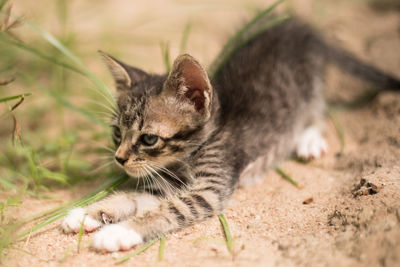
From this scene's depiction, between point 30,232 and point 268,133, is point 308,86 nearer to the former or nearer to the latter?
point 268,133

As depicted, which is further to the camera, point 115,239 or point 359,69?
point 359,69

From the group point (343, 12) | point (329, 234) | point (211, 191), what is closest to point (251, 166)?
point (211, 191)

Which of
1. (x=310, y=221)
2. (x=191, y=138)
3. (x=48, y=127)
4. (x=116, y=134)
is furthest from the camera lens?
(x=48, y=127)

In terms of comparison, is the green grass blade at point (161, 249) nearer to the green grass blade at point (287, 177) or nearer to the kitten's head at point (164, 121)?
the kitten's head at point (164, 121)

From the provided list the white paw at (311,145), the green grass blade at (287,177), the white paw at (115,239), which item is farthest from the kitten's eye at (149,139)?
the white paw at (311,145)

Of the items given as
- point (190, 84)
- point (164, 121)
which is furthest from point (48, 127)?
Result: point (190, 84)

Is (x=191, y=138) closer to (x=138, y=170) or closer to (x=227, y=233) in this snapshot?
(x=138, y=170)

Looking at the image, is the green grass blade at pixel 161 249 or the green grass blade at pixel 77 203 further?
the green grass blade at pixel 77 203
